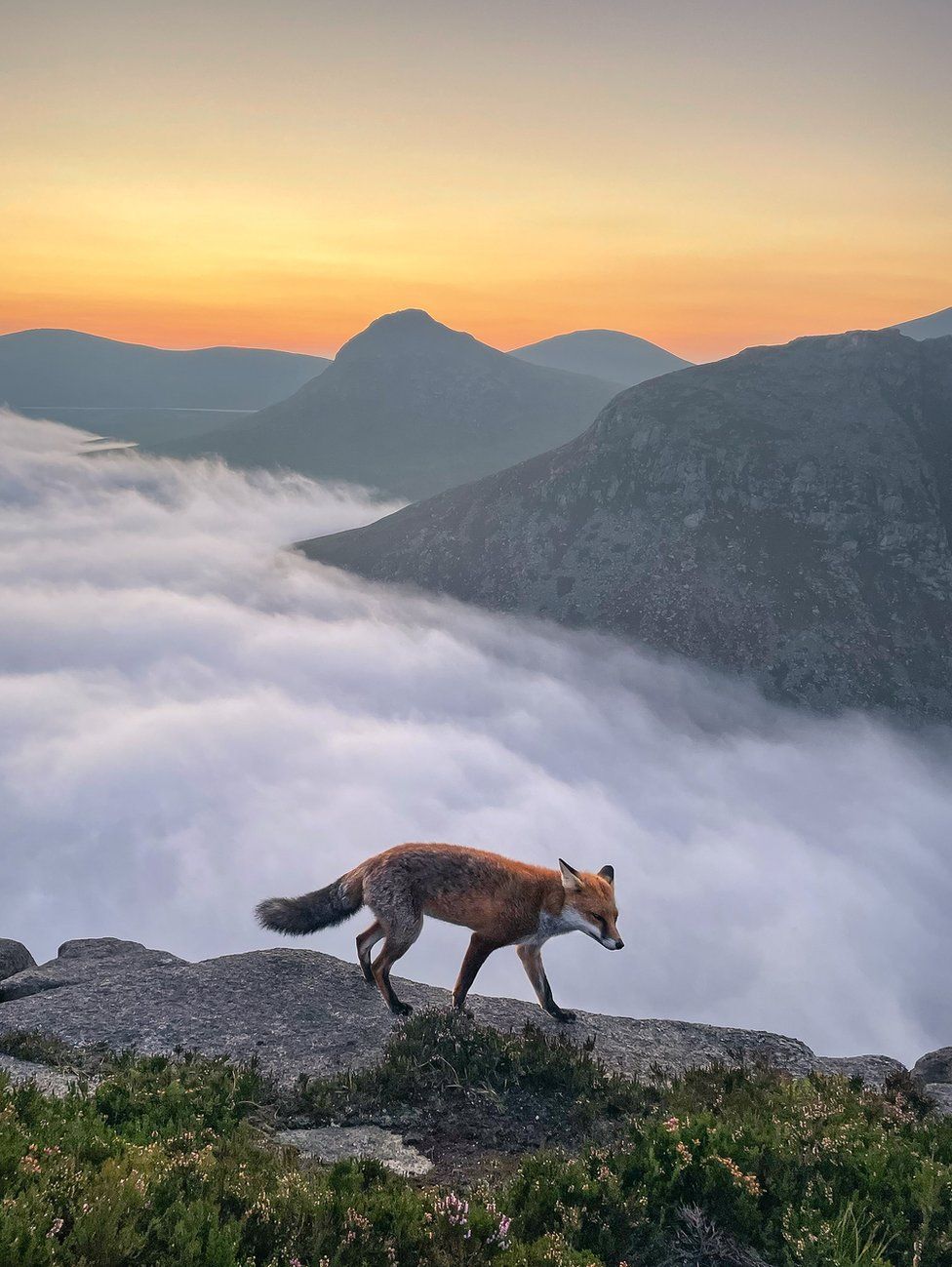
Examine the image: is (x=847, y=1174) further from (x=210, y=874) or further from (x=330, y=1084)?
(x=210, y=874)

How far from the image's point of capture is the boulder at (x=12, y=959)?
19.9m

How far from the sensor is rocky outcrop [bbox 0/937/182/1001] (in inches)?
650

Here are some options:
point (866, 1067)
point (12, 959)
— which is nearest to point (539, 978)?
point (866, 1067)

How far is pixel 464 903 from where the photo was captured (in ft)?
43.2

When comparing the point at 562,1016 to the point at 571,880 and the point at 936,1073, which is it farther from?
the point at 936,1073

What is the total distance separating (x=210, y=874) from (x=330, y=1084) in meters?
203

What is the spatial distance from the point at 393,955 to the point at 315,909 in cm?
155

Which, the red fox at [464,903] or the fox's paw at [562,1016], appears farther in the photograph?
the fox's paw at [562,1016]

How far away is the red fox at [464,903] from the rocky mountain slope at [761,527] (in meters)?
150

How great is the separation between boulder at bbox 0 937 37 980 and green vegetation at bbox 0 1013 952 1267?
11613 millimetres

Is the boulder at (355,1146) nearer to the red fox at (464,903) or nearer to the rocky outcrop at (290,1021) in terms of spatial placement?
the rocky outcrop at (290,1021)

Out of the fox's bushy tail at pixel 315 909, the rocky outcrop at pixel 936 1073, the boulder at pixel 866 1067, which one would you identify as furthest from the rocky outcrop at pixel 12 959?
the rocky outcrop at pixel 936 1073

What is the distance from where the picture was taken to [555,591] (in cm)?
17562

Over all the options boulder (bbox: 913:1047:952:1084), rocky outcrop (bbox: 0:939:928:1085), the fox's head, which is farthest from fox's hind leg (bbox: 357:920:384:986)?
boulder (bbox: 913:1047:952:1084)
